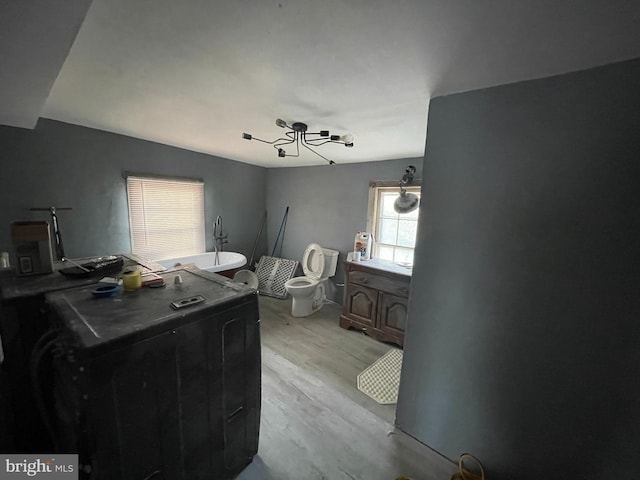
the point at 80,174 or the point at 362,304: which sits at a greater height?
the point at 80,174

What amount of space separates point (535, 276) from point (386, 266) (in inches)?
62.2

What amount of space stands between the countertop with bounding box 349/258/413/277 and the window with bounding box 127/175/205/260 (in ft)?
8.10

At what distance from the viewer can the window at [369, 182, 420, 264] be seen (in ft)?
9.66

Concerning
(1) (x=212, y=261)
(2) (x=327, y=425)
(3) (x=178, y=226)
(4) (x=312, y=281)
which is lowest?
(2) (x=327, y=425)

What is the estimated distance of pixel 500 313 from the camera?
122 centimetres

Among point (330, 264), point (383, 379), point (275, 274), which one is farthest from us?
point (275, 274)

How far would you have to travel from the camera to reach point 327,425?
65.1 inches

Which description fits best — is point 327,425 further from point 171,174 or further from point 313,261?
point 171,174

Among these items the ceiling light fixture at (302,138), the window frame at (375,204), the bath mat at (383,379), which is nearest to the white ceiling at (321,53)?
the ceiling light fixture at (302,138)

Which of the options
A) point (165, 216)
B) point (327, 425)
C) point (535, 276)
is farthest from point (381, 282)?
point (165, 216)

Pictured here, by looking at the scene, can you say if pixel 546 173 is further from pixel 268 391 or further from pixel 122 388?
pixel 268 391

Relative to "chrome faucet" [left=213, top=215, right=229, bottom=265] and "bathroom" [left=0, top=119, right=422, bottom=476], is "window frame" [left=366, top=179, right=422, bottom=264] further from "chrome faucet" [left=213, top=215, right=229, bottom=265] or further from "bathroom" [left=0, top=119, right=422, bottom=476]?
"chrome faucet" [left=213, top=215, right=229, bottom=265]

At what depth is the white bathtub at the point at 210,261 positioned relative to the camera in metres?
3.20

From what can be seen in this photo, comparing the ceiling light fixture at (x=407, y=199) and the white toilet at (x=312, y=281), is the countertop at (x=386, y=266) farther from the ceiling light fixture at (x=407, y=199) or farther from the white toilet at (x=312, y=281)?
the white toilet at (x=312, y=281)
